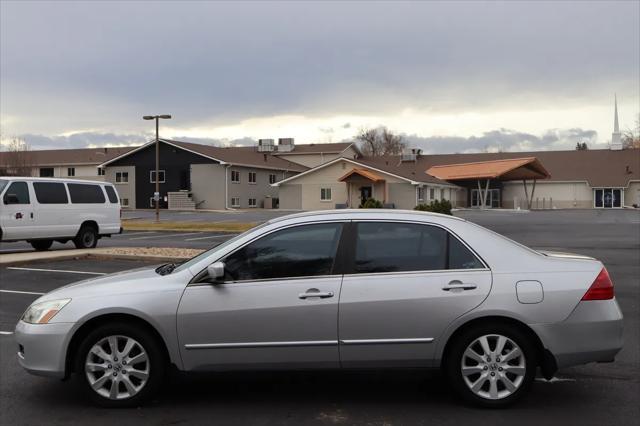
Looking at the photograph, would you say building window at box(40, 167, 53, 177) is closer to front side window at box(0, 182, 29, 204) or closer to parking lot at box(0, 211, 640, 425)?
front side window at box(0, 182, 29, 204)

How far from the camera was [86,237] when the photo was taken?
17.3m

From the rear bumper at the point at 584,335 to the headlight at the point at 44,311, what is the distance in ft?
12.5

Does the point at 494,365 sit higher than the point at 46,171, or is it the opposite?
the point at 46,171

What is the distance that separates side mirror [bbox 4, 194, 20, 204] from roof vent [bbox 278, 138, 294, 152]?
192 feet

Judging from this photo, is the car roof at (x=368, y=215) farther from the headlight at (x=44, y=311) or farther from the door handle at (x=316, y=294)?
the headlight at (x=44, y=311)

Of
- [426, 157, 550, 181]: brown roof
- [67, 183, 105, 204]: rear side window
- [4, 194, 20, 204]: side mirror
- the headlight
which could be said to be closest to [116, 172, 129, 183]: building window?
[426, 157, 550, 181]: brown roof

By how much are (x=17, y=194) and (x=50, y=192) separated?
0.91 m

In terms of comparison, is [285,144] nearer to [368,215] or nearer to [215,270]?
[368,215]

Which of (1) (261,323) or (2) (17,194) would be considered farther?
(2) (17,194)

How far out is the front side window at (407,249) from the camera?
191 inches

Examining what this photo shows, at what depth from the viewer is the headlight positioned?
4.81 meters

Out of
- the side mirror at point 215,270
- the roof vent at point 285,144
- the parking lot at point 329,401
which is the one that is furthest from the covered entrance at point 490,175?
the side mirror at point 215,270

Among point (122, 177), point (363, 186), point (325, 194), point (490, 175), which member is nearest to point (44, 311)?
point (363, 186)

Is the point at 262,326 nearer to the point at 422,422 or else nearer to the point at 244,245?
the point at 244,245
